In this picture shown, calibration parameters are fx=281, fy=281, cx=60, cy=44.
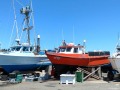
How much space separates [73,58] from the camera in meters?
24.7

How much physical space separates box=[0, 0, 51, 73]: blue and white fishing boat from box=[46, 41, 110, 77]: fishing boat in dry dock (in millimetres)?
3609

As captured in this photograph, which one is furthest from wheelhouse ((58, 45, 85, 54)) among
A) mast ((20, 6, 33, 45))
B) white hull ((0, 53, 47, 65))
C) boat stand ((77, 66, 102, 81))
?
mast ((20, 6, 33, 45))

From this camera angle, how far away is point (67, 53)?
26141mm

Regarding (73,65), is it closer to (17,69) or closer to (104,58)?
(104,58)

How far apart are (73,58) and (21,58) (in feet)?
19.5

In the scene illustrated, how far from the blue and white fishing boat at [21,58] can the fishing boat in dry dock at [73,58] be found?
3.61 m

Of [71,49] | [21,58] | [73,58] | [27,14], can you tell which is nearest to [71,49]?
[71,49]

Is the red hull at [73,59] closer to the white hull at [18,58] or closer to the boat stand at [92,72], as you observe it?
the boat stand at [92,72]

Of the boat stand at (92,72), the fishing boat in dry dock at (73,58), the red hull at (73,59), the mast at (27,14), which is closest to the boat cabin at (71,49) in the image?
the fishing boat in dry dock at (73,58)

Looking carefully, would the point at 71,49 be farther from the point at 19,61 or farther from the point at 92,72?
the point at 19,61

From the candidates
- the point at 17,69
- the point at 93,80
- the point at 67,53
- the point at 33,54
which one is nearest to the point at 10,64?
the point at 17,69

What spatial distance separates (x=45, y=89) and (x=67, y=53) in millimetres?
7814

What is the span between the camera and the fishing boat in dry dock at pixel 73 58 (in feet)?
81.5

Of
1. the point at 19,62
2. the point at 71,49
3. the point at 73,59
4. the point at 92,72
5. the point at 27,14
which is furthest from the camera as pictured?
the point at 27,14
